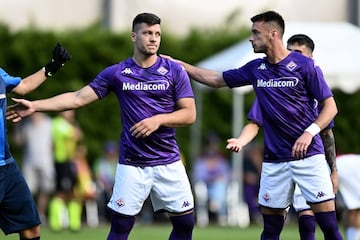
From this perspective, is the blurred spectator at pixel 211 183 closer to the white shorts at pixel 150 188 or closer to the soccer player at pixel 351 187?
the soccer player at pixel 351 187

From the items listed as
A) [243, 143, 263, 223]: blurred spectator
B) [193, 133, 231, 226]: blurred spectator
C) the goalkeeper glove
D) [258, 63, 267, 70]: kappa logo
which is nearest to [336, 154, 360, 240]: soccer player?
[258, 63, 267, 70]: kappa logo

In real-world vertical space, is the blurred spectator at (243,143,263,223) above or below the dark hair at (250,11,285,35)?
below

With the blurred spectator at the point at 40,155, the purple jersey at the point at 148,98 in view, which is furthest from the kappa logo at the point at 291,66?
the blurred spectator at the point at 40,155

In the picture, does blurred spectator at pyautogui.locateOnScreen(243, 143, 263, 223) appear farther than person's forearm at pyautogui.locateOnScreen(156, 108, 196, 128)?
Yes

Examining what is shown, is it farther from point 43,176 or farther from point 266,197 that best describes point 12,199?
point 43,176

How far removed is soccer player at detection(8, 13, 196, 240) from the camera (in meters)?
10.8

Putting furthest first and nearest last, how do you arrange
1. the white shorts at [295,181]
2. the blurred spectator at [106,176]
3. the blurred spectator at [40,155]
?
the blurred spectator at [106,176] < the blurred spectator at [40,155] < the white shorts at [295,181]

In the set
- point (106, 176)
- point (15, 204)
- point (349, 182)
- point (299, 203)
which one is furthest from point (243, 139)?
point (106, 176)

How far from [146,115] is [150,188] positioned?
0.69 meters

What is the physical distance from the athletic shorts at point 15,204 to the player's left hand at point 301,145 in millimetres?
2436

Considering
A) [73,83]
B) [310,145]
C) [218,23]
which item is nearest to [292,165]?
[310,145]

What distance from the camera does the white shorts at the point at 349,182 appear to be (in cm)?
1351

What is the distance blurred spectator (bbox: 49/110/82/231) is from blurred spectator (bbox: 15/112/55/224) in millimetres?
443

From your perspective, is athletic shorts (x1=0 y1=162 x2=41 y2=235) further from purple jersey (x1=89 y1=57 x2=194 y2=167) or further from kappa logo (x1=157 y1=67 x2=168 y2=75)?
kappa logo (x1=157 y1=67 x2=168 y2=75)
